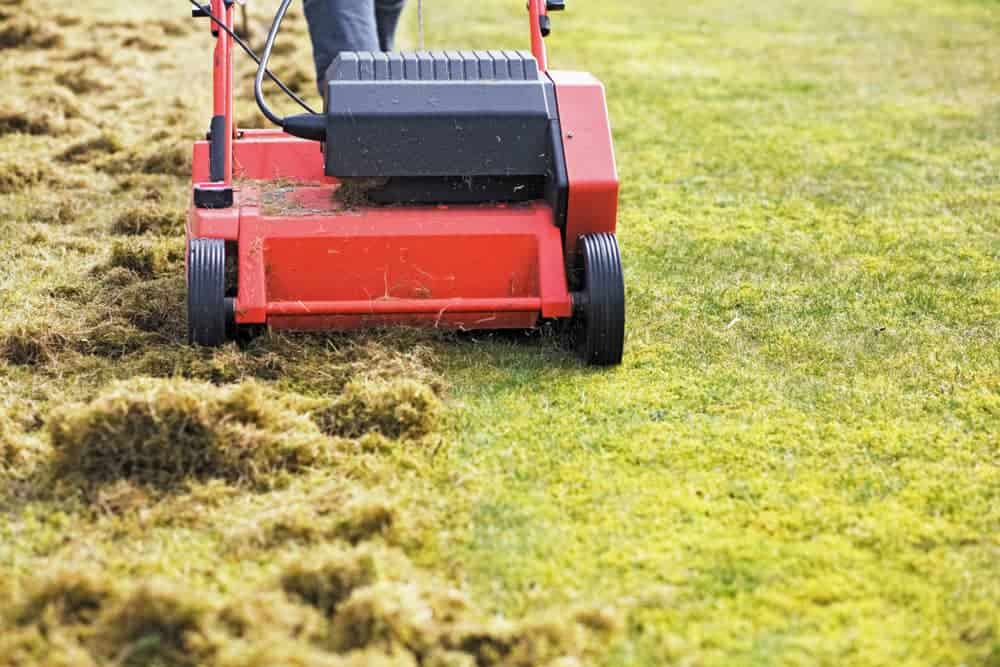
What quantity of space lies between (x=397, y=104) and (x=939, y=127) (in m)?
4.06

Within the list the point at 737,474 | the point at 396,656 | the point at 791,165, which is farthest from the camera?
the point at 791,165

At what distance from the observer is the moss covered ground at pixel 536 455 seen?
2.54m

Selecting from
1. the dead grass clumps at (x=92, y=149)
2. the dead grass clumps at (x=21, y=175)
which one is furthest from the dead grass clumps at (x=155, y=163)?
the dead grass clumps at (x=21, y=175)

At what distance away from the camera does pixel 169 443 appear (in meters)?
3.08

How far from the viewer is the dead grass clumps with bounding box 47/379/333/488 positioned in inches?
120

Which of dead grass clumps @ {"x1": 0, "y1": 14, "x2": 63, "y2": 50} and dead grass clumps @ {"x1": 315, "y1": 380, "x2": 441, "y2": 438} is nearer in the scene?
dead grass clumps @ {"x1": 315, "y1": 380, "x2": 441, "y2": 438}

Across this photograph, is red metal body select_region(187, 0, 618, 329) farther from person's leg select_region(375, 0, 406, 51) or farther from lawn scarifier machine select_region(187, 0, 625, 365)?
person's leg select_region(375, 0, 406, 51)

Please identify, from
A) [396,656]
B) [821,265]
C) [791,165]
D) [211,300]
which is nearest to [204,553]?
[396,656]

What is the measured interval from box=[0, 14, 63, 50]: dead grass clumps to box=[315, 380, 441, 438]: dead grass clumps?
571cm

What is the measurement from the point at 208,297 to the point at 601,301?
3.27ft

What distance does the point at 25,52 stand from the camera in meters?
8.24

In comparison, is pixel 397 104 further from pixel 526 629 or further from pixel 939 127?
pixel 939 127

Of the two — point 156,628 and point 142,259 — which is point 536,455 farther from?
point 142,259

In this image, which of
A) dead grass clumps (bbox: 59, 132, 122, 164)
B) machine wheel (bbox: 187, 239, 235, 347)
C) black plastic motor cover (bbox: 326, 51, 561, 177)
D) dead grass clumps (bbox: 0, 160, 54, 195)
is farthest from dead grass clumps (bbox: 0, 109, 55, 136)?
machine wheel (bbox: 187, 239, 235, 347)
